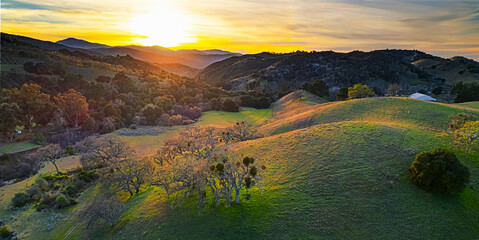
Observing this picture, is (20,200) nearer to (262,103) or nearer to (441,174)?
(441,174)

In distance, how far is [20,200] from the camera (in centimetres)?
2595

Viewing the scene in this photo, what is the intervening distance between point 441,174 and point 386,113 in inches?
752

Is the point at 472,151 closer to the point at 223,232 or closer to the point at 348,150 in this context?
the point at 348,150

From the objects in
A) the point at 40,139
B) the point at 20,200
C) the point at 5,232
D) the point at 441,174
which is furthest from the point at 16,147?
the point at 441,174

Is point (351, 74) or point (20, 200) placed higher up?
point (351, 74)

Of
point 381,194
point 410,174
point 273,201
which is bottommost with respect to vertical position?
point 273,201

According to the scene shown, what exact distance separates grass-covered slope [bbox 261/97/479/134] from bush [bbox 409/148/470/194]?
40.2 ft

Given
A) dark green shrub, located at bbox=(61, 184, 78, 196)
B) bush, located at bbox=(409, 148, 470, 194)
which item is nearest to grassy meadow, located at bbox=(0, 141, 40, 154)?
dark green shrub, located at bbox=(61, 184, 78, 196)

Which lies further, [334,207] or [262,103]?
[262,103]

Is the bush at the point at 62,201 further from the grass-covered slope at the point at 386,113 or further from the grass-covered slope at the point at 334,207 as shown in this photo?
the grass-covered slope at the point at 386,113

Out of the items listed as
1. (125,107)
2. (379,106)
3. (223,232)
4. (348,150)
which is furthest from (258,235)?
(125,107)

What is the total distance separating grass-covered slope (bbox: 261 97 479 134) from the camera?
3158 cm

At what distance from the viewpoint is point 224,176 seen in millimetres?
18891

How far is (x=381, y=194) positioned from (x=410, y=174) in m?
3.99
